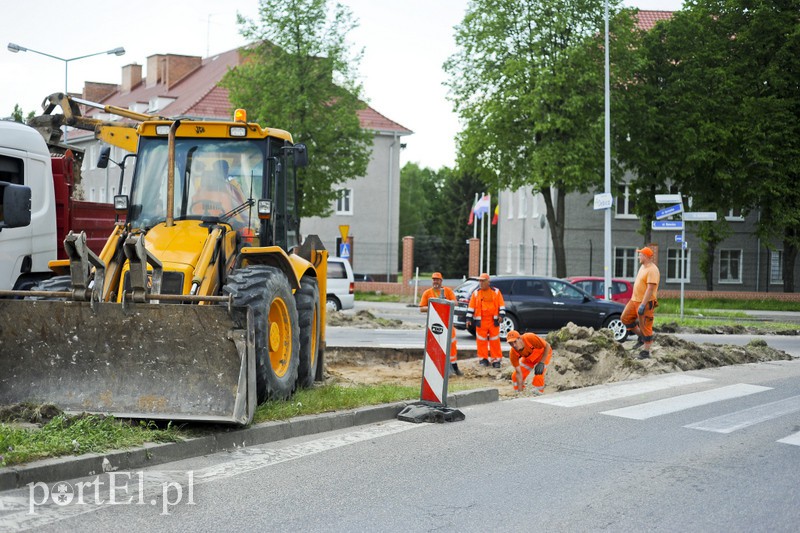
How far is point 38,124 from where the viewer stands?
14562mm

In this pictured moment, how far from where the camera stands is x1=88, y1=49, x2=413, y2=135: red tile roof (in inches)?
2184

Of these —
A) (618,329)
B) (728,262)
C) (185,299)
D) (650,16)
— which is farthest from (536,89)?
(185,299)

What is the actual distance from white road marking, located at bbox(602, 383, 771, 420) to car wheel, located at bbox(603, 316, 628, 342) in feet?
29.0

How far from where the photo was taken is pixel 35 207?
12.0 meters

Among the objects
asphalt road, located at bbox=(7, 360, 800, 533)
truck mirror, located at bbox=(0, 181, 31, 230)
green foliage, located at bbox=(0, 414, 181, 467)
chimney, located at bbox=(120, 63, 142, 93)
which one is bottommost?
asphalt road, located at bbox=(7, 360, 800, 533)

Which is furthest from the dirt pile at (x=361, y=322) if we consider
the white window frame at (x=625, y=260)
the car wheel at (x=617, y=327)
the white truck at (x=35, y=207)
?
the white window frame at (x=625, y=260)

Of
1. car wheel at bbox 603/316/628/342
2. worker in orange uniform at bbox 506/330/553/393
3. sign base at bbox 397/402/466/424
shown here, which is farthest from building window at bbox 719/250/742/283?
sign base at bbox 397/402/466/424

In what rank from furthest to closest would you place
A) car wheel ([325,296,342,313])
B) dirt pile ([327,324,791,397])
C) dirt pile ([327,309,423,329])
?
car wheel ([325,296,342,313]), dirt pile ([327,309,423,329]), dirt pile ([327,324,791,397])

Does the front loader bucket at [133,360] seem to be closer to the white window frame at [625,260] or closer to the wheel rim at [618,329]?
the wheel rim at [618,329]

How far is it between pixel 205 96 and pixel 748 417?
49.2 metres

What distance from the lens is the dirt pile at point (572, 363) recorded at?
13.9m

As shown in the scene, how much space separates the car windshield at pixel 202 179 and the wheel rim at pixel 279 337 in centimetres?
112

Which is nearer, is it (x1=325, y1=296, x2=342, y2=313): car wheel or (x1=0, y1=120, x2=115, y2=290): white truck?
(x1=0, y1=120, x2=115, y2=290): white truck

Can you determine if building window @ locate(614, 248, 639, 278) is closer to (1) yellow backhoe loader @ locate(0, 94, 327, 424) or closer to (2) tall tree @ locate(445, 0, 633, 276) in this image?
(2) tall tree @ locate(445, 0, 633, 276)
